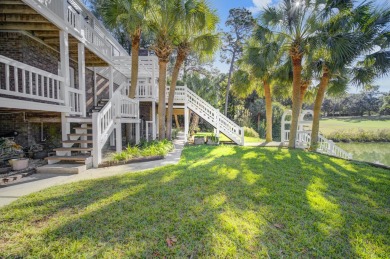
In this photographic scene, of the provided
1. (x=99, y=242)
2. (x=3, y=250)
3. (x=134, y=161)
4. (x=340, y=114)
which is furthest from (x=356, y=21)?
(x=340, y=114)

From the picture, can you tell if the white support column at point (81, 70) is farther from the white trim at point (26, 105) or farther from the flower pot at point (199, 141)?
the flower pot at point (199, 141)

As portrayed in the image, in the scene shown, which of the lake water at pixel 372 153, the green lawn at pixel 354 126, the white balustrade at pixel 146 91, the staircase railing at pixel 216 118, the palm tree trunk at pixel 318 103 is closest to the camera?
→ the palm tree trunk at pixel 318 103

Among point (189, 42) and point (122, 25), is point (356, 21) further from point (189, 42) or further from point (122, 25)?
point (122, 25)

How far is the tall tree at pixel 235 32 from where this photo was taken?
23547 mm

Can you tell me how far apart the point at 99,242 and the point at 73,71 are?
386 inches

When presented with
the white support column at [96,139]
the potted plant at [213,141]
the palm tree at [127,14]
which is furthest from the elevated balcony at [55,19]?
the potted plant at [213,141]

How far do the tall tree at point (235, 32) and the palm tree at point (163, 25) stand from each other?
1387 cm

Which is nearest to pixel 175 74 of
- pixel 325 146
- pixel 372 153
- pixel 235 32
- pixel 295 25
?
pixel 295 25

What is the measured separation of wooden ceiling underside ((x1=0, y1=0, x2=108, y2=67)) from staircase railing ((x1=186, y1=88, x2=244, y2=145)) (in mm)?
7074

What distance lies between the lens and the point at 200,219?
120 inches

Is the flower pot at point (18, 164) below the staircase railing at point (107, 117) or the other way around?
below

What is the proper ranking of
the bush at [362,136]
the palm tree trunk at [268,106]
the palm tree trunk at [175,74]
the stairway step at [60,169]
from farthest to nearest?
the bush at [362,136] < the palm tree trunk at [268,106] < the palm tree trunk at [175,74] < the stairway step at [60,169]

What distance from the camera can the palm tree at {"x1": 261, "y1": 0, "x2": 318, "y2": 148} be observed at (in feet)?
31.8

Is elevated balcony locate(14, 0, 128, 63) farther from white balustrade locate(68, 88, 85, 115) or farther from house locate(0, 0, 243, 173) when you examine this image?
white balustrade locate(68, 88, 85, 115)
